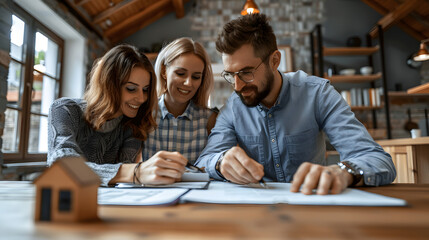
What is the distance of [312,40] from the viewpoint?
516 cm

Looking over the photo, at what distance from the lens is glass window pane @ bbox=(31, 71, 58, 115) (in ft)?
11.5

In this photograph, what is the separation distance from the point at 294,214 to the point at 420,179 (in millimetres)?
2666

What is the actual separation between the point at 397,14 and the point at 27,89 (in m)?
5.18

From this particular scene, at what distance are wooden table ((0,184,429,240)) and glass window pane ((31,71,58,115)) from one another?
3353 mm

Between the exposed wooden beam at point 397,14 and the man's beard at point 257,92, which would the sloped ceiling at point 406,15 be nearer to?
the exposed wooden beam at point 397,14

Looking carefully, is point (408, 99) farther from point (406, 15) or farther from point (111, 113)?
point (111, 113)

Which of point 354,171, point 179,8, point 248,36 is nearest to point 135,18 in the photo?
point 179,8

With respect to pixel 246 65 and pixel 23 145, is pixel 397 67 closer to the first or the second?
pixel 246 65

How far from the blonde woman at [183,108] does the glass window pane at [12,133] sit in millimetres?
2081

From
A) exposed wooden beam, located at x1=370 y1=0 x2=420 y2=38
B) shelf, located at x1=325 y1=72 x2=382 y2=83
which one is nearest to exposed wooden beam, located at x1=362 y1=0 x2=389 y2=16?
exposed wooden beam, located at x1=370 y1=0 x2=420 y2=38

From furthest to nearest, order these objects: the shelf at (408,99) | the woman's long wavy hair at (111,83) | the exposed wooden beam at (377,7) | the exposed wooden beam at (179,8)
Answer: the exposed wooden beam at (377,7) → the shelf at (408,99) → the exposed wooden beam at (179,8) → the woman's long wavy hair at (111,83)

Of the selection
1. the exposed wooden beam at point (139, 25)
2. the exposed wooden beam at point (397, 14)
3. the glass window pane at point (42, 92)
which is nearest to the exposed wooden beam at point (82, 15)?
the exposed wooden beam at point (139, 25)

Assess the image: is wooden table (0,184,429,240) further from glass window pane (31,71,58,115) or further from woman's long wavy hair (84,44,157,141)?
glass window pane (31,71,58,115)

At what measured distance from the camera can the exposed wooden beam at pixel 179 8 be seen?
495 centimetres
